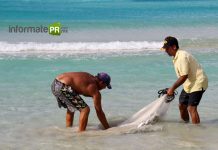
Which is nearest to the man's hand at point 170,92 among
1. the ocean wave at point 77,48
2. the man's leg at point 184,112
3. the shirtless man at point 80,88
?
the man's leg at point 184,112

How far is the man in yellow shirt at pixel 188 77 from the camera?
591 centimetres

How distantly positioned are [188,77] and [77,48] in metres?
10.5

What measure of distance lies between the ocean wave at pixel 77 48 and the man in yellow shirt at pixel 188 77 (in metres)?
8.98

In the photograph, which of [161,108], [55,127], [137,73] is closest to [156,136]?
[161,108]

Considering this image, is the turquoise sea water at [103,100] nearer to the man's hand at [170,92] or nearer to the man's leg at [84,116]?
the man's leg at [84,116]

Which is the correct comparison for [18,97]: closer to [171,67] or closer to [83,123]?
[83,123]

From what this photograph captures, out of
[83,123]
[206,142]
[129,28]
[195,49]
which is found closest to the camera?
[206,142]

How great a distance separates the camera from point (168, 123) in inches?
258

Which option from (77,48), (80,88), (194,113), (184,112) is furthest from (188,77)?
(77,48)

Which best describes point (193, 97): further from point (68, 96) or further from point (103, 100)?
point (103, 100)

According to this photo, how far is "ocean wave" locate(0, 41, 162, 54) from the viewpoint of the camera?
1540 cm

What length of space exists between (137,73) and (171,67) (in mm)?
1242

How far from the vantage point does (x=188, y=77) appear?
6.13 m

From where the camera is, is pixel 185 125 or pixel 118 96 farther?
pixel 118 96
